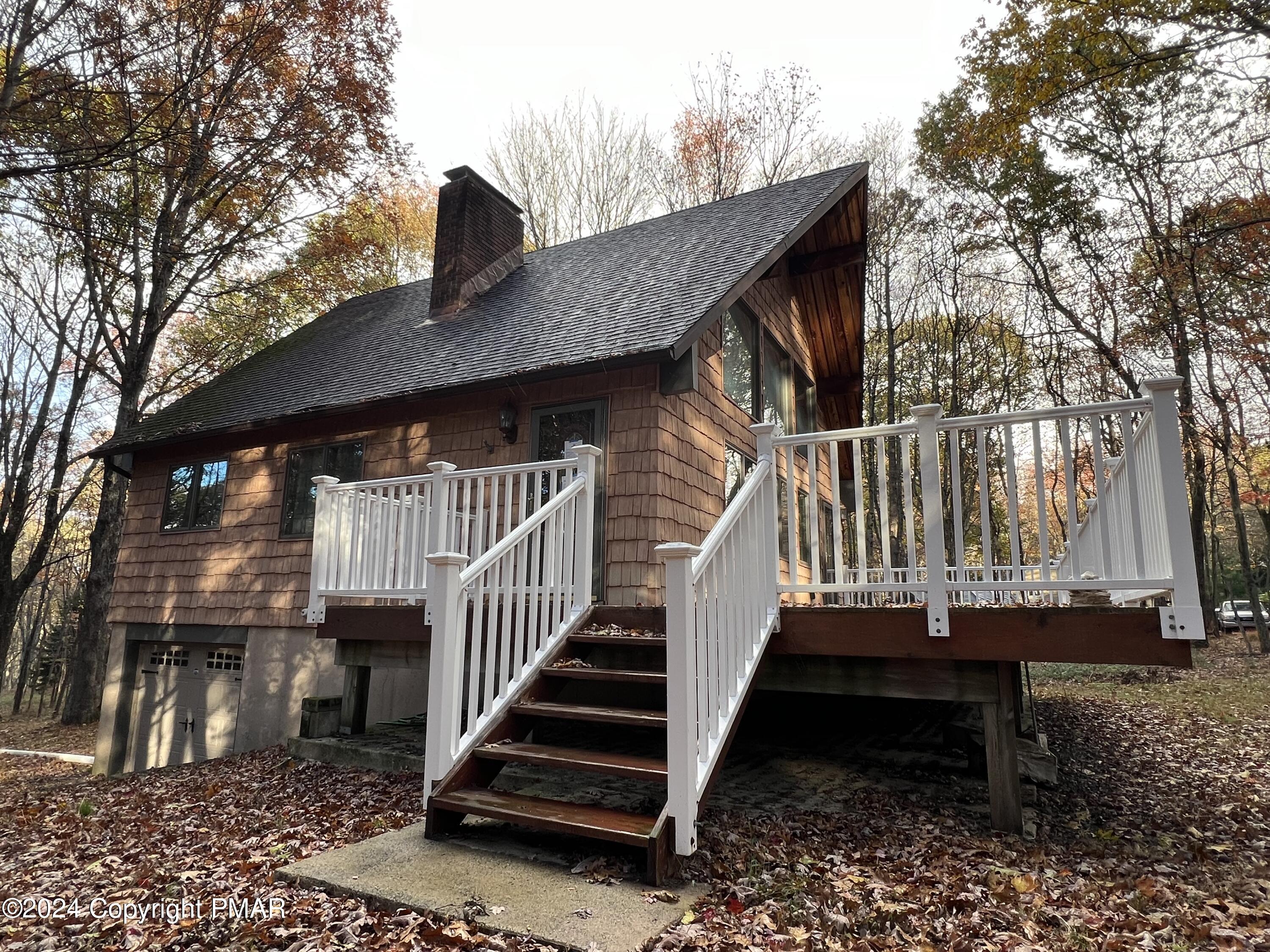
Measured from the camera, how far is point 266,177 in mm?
14742

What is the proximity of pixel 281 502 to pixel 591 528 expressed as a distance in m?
5.62

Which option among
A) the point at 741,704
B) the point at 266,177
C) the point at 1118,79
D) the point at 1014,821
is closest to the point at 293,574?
the point at 741,704

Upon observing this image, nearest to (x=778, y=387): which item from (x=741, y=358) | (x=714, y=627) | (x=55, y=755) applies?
(x=741, y=358)

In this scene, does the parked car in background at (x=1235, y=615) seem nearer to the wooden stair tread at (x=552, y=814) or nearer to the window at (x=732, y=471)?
the window at (x=732, y=471)

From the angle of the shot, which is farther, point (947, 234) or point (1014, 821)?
point (947, 234)

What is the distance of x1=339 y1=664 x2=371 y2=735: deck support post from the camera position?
21.5ft

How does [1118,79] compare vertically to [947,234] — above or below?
below

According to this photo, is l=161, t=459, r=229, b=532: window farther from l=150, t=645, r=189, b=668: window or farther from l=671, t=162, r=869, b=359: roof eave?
l=671, t=162, r=869, b=359: roof eave

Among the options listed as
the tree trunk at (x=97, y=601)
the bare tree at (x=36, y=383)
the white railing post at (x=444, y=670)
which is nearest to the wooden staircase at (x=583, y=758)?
the white railing post at (x=444, y=670)

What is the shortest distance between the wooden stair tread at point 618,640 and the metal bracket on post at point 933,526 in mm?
1610

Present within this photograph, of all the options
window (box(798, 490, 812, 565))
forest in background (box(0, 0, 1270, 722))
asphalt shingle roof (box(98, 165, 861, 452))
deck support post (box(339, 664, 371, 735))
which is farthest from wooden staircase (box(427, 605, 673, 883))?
forest in background (box(0, 0, 1270, 722))

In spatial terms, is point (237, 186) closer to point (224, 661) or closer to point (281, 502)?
point (281, 502)

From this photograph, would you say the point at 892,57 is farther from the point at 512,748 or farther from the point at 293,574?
the point at 512,748

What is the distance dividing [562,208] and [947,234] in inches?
401
